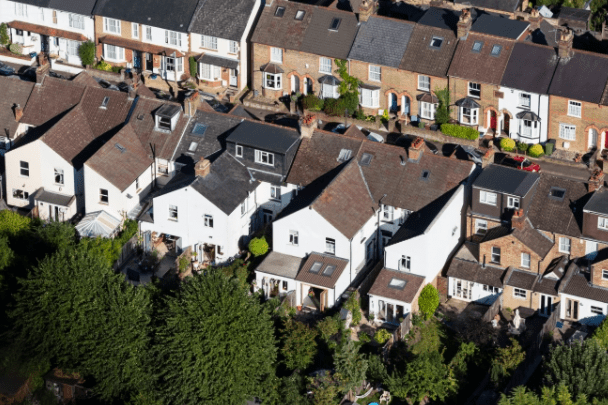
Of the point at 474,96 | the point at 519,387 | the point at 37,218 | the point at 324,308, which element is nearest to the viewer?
the point at 519,387

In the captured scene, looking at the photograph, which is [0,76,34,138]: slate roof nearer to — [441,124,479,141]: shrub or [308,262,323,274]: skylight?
[308,262,323,274]: skylight

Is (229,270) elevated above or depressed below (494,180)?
below

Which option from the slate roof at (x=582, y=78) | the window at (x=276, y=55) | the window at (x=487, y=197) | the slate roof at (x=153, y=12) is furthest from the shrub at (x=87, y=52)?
the window at (x=487, y=197)

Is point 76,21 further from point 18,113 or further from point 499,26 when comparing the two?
point 499,26

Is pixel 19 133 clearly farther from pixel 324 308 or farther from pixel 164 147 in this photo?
pixel 324 308

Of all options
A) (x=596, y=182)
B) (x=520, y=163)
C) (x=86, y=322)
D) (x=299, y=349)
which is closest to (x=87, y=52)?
(x=520, y=163)

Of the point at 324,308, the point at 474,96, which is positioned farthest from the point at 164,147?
the point at 474,96
